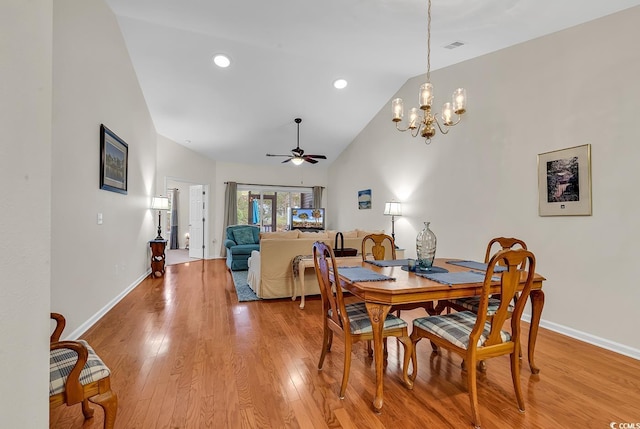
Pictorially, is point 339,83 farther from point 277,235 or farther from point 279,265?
point 279,265

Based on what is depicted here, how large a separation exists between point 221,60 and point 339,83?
75.9 inches

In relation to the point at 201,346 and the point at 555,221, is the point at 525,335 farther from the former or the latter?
the point at 201,346

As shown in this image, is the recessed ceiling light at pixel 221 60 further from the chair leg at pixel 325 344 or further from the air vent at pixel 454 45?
the chair leg at pixel 325 344

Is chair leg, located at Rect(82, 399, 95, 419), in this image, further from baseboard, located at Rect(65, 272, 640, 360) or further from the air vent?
the air vent

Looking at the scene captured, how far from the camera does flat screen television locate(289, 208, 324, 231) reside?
8719 millimetres

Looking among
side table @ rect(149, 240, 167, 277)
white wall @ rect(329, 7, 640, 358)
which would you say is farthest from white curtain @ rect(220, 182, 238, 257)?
white wall @ rect(329, 7, 640, 358)

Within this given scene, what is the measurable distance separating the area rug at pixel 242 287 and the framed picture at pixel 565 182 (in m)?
3.66

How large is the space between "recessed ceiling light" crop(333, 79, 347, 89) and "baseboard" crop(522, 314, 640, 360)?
4.38m

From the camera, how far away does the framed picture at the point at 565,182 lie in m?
2.82

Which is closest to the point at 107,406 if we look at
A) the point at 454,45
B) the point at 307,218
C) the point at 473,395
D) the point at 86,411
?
the point at 86,411

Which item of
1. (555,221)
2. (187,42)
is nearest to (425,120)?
(555,221)

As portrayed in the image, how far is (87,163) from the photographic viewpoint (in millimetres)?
3008

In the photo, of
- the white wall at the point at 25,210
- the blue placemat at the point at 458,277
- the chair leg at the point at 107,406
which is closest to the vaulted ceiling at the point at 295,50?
the blue placemat at the point at 458,277

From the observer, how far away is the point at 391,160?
→ 5.73 m
